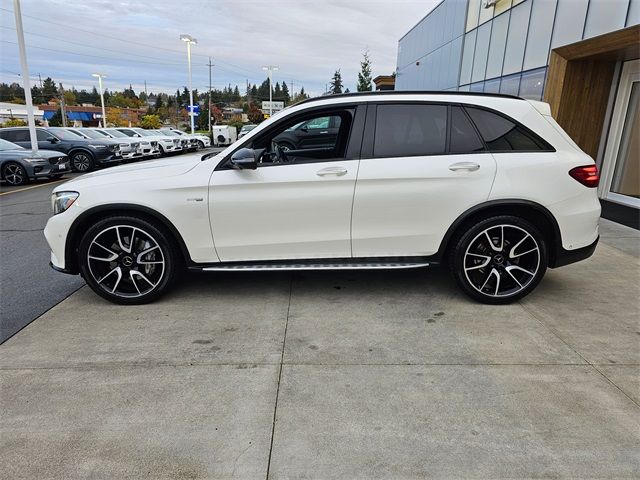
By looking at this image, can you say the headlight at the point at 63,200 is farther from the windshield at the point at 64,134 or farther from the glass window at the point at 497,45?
the windshield at the point at 64,134

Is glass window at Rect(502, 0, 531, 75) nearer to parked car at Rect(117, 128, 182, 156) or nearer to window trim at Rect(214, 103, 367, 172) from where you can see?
window trim at Rect(214, 103, 367, 172)

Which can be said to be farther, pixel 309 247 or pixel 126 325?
pixel 309 247

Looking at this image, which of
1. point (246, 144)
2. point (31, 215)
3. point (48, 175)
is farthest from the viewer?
point (48, 175)

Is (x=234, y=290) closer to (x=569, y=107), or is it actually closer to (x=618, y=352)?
(x=618, y=352)

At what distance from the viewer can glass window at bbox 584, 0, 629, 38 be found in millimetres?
7387

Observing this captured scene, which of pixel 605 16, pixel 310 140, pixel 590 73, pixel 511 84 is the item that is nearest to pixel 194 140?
pixel 511 84

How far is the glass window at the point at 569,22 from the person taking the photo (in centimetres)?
853

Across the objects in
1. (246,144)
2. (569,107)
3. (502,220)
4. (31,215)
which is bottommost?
(31,215)

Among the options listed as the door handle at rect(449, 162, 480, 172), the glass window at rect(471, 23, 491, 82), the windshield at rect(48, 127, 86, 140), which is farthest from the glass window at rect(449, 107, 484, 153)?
the windshield at rect(48, 127, 86, 140)

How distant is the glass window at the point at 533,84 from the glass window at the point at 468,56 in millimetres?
4467

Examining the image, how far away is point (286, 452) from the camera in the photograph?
2.30 meters

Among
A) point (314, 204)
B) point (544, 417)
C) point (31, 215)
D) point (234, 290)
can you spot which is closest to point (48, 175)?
point (31, 215)

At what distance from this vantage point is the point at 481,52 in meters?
14.2

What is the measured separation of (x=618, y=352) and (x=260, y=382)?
2667mm
